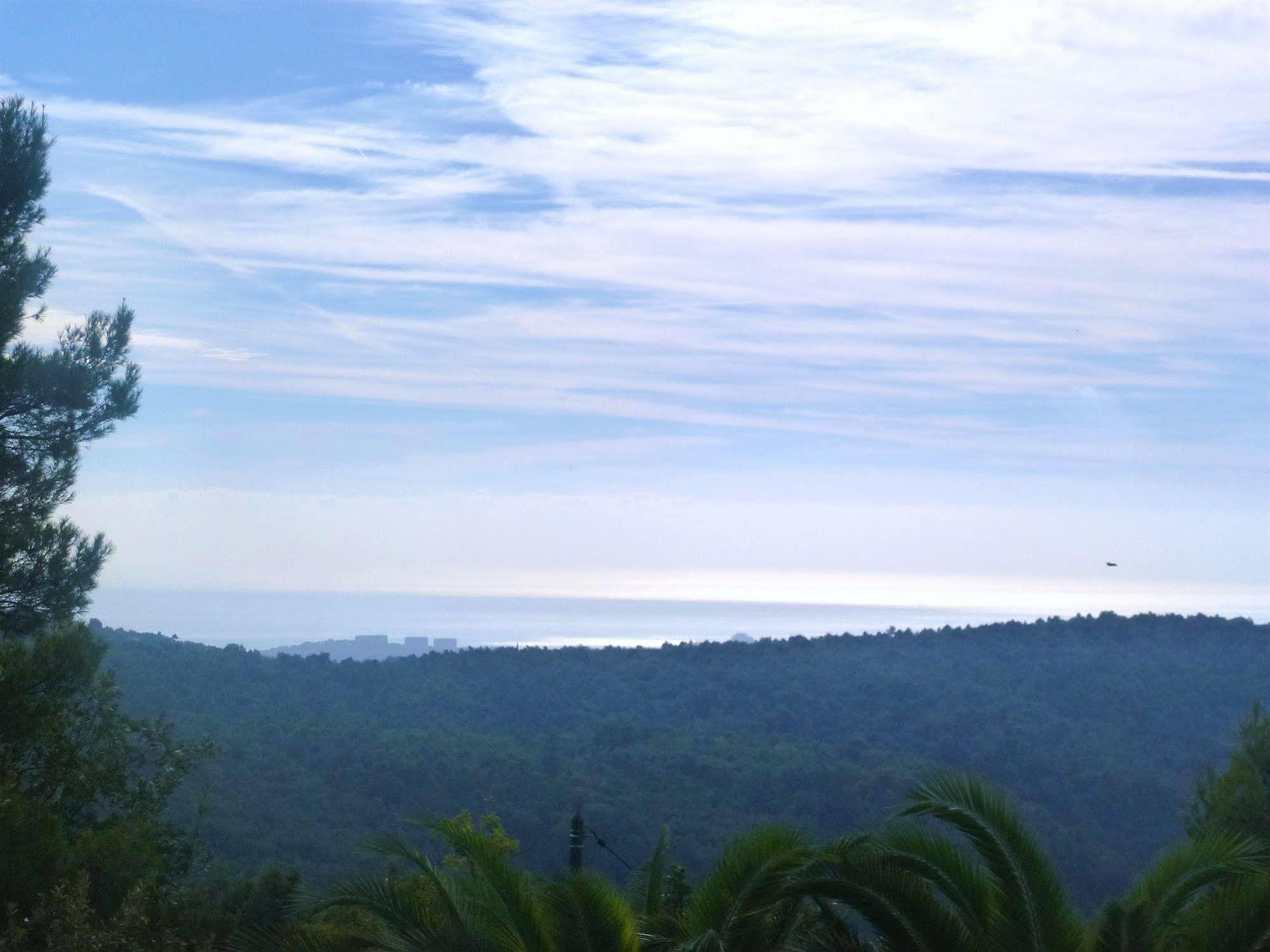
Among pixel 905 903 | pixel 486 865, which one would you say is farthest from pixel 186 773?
pixel 905 903

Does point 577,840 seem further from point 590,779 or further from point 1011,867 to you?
point 590,779

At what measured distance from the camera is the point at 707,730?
34.5m

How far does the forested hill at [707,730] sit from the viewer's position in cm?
2392

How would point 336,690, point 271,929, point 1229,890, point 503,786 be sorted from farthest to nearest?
point 336,690 → point 503,786 → point 271,929 → point 1229,890

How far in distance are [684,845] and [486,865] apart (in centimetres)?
1641

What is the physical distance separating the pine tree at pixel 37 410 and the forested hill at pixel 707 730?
753 cm

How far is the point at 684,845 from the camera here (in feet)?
75.0

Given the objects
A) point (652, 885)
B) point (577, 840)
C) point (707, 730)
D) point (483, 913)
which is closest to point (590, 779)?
point (707, 730)

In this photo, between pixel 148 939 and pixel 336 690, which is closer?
pixel 148 939

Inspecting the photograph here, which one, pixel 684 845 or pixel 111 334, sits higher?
pixel 111 334

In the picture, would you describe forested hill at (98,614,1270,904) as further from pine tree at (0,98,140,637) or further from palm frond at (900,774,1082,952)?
palm frond at (900,774,1082,952)

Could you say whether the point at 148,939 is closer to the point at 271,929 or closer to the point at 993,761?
the point at 271,929

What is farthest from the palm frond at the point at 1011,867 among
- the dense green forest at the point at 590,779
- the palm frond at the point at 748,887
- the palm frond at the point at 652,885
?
the palm frond at the point at 652,885

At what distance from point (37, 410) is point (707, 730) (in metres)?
25.2
